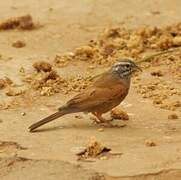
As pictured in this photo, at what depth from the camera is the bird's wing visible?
793cm

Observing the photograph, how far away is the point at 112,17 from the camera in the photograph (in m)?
11.6

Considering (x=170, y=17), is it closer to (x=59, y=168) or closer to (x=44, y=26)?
(x=44, y=26)

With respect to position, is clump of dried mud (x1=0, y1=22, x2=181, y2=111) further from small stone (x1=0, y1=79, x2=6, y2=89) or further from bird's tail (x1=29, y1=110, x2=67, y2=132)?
bird's tail (x1=29, y1=110, x2=67, y2=132)

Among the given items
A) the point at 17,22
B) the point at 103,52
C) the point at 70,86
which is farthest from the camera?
the point at 17,22

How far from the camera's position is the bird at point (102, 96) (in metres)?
7.91

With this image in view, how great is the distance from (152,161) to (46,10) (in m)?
5.27

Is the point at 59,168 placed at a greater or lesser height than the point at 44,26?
lesser

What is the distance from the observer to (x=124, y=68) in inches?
326

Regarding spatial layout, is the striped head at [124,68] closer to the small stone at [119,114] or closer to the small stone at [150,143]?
the small stone at [119,114]

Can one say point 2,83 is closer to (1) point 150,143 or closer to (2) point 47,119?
(2) point 47,119

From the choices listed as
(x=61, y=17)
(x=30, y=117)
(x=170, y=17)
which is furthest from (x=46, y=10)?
(x=30, y=117)

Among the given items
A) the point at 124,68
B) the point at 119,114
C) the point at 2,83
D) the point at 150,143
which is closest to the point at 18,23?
the point at 2,83

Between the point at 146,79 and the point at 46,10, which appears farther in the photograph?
the point at 46,10

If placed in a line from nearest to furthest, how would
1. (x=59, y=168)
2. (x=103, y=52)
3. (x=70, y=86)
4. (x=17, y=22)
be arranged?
(x=59, y=168), (x=70, y=86), (x=103, y=52), (x=17, y=22)
